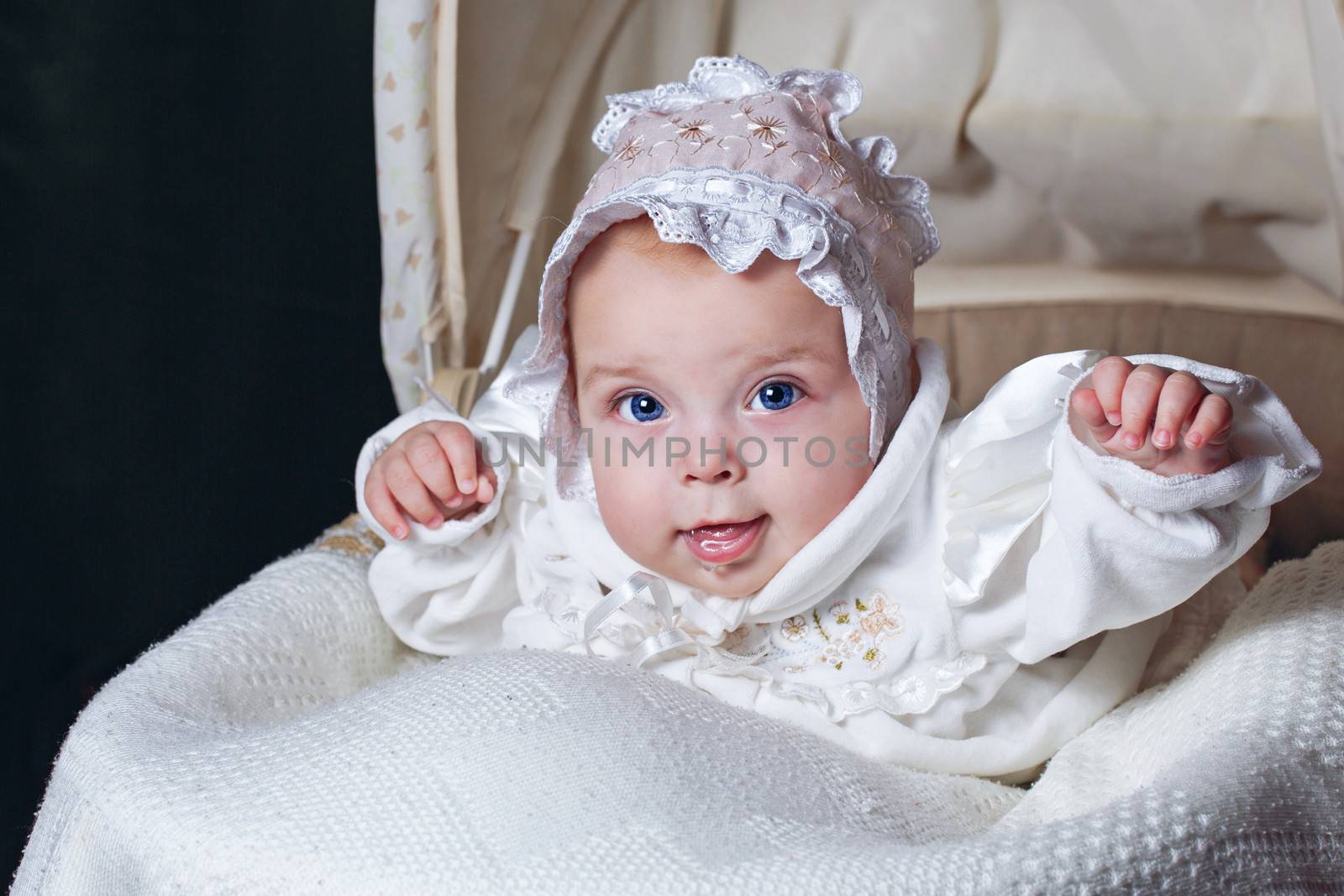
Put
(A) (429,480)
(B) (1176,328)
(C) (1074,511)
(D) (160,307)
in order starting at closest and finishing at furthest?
(C) (1074,511)
(A) (429,480)
(B) (1176,328)
(D) (160,307)

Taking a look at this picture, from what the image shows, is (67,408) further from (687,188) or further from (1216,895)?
(1216,895)

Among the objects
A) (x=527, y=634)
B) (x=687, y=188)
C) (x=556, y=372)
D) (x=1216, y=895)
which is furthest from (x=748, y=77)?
(x=1216, y=895)

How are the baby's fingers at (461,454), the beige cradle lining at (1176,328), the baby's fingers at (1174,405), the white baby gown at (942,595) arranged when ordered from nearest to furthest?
the baby's fingers at (1174,405) → the white baby gown at (942,595) → the baby's fingers at (461,454) → the beige cradle lining at (1176,328)

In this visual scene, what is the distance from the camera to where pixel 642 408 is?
41.8 inches

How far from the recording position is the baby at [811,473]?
98 cm

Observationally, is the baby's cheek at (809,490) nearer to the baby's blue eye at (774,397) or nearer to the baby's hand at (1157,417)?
the baby's blue eye at (774,397)

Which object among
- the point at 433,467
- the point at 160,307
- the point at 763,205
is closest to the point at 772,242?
the point at 763,205

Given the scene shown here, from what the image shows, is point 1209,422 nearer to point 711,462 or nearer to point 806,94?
point 711,462

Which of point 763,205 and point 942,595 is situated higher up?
point 763,205

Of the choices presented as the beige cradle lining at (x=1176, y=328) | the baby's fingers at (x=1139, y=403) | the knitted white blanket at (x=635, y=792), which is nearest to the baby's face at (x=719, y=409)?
the knitted white blanket at (x=635, y=792)

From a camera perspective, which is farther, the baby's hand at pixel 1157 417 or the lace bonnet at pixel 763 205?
the lace bonnet at pixel 763 205

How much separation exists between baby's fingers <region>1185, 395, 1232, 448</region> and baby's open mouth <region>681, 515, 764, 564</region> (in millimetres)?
345

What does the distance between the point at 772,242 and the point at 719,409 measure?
0.44 ft

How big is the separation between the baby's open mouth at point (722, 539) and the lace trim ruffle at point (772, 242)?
118 millimetres
